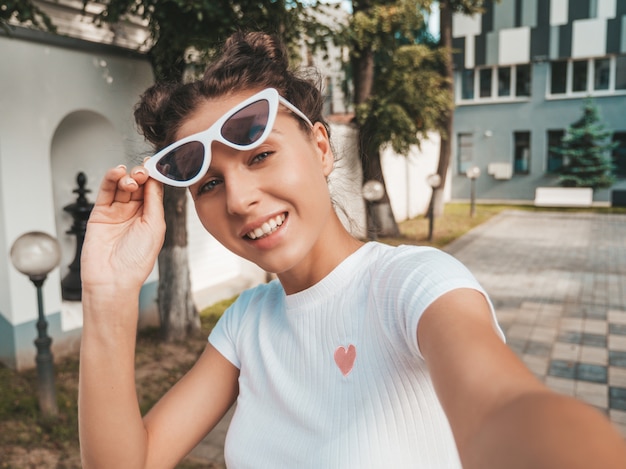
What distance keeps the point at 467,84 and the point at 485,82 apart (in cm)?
81

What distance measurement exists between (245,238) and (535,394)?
2.47 ft

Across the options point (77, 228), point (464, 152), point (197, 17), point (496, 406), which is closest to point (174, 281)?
point (77, 228)

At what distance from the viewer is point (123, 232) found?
137 centimetres

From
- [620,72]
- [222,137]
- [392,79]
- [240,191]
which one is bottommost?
[240,191]

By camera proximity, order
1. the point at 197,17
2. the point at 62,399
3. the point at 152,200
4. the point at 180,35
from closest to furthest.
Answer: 1. the point at 152,200
2. the point at 62,399
3. the point at 197,17
4. the point at 180,35

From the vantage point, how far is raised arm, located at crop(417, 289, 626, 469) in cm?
59

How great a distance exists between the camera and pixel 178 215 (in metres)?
5.74

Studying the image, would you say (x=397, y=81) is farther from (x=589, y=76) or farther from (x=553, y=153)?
(x=589, y=76)

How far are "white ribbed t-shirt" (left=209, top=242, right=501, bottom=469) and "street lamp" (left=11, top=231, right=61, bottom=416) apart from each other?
302 cm

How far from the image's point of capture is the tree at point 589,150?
22281 millimetres

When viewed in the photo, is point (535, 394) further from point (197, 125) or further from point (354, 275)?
point (197, 125)

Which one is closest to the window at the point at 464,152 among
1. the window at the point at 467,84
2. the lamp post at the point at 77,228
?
the window at the point at 467,84

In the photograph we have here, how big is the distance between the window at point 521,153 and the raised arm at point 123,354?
2532cm

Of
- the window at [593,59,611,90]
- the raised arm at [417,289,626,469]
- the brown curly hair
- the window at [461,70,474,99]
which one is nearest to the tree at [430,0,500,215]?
the window at [461,70,474,99]
